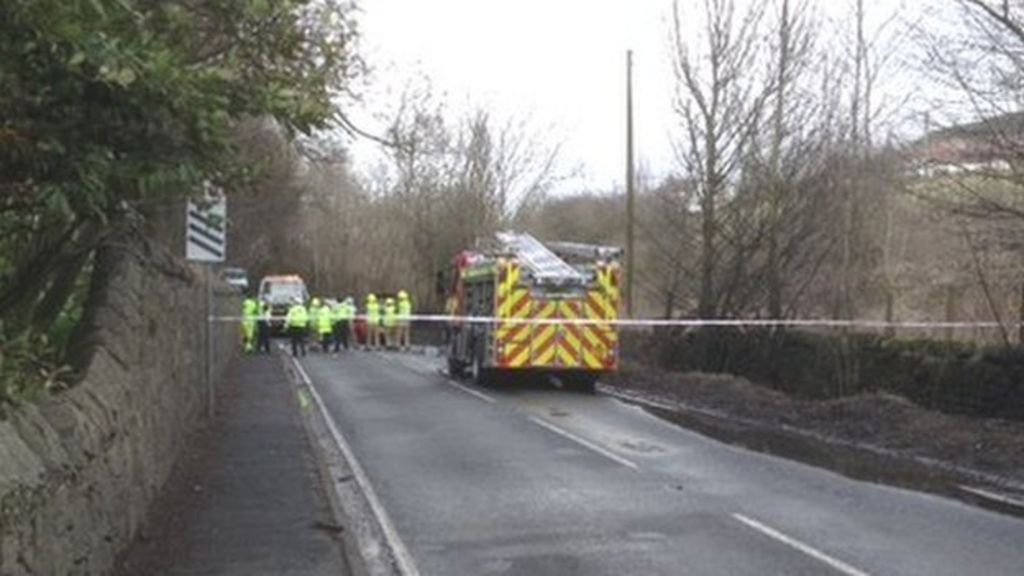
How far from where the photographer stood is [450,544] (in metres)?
10.4

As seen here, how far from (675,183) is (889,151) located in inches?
204

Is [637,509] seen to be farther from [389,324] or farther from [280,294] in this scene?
[280,294]

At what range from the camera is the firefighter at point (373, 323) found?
47406 mm

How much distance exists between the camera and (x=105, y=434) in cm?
796

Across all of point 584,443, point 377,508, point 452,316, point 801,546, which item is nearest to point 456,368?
point 452,316

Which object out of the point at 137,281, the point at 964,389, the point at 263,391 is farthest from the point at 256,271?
the point at 137,281

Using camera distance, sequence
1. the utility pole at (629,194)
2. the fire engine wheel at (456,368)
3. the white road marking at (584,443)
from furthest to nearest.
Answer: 1. the utility pole at (629,194)
2. the fire engine wheel at (456,368)
3. the white road marking at (584,443)

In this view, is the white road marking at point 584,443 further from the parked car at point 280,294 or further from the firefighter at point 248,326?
the parked car at point 280,294

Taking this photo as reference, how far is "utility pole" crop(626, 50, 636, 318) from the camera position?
110 feet

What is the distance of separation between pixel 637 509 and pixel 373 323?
121 feet

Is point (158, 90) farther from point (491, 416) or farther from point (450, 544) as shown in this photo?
point (491, 416)

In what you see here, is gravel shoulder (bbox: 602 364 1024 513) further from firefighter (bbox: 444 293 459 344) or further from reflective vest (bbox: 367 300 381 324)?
reflective vest (bbox: 367 300 381 324)

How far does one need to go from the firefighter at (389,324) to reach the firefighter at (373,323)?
0.25 metres

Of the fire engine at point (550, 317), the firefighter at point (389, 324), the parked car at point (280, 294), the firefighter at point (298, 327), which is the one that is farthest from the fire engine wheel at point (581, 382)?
the parked car at point (280, 294)
